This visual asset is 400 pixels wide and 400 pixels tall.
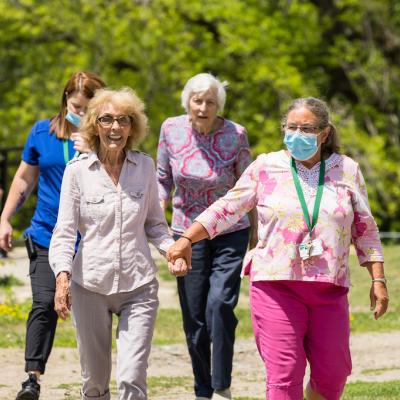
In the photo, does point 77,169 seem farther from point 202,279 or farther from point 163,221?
point 202,279

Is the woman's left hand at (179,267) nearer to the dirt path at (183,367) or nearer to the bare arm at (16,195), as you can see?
the bare arm at (16,195)

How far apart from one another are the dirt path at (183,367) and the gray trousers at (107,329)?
1.75 metres

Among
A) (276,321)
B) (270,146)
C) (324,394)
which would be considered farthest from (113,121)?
(270,146)

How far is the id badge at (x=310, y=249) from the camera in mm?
5039

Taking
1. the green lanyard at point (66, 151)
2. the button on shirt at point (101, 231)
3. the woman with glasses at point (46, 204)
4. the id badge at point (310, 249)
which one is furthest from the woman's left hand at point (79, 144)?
the id badge at point (310, 249)

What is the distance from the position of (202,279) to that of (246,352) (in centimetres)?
264

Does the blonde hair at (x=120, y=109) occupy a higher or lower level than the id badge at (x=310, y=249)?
higher

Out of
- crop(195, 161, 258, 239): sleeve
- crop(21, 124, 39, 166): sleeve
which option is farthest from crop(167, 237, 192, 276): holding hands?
crop(21, 124, 39, 166): sleeve

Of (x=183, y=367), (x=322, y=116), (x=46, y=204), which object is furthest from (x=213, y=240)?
(x=183, y=367)

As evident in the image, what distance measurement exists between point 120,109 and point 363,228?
49.2 inches

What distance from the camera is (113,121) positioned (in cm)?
542

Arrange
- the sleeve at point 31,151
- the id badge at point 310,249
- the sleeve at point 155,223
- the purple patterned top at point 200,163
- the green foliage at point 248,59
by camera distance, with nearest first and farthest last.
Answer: the id badge at point 310,249
the sleeve at point 155,223
the sleeve at point 31,151
the purple patterned top at point 200,163
the green foliage at point 248,59

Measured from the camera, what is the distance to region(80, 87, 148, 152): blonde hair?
5457mm

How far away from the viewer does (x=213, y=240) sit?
6.66m
